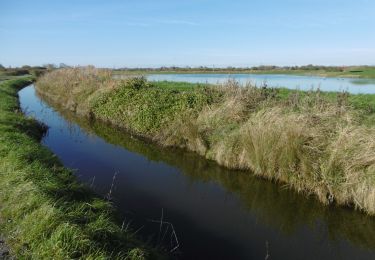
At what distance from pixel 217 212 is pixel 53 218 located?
14.0ft

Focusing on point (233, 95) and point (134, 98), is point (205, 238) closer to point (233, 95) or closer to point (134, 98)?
point (233, 95)

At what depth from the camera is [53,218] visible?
5.79 m

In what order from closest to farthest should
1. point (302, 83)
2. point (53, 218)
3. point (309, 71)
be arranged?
point (53, 218)
point (302, 83)
point (309, 71)

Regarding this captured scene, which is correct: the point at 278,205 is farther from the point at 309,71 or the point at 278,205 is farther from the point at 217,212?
the point at 309,71

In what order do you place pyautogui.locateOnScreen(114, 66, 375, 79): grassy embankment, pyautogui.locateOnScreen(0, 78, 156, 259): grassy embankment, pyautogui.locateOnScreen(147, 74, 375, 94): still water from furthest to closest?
1. pyautogui.locateOnScreen(114, 66, 375, 79): grassy embankment
2. pyautogui.locateOnScreen(147, 74, 375, 94): still water
3. pyautogui.locateOnScreen(0, 78, 156, 259): grassy embankment

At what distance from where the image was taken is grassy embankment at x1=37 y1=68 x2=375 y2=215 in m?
9.20

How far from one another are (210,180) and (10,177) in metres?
5.75

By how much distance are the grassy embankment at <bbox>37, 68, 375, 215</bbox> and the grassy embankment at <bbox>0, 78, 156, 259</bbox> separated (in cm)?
528

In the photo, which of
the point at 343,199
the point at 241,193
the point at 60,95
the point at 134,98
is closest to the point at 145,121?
the point at 134,98

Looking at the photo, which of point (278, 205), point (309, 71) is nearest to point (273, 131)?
point (278, 205)

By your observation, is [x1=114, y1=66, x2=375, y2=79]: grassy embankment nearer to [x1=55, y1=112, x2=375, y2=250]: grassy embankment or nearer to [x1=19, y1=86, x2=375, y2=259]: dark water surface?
[x1=55, y1=112, x2=375, y2=250]: grassy embankment

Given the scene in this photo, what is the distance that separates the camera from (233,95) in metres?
16.1

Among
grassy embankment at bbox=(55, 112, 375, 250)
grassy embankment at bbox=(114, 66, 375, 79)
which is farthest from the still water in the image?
grassy embankment at bbox=(114, 66, 375, 79)

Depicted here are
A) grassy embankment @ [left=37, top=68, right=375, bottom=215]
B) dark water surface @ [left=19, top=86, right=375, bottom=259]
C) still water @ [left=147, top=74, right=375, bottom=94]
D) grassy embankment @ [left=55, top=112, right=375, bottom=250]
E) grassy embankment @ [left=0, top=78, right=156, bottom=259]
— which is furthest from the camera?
still water @ [left=147, top=74, right=375, bottom=94]
